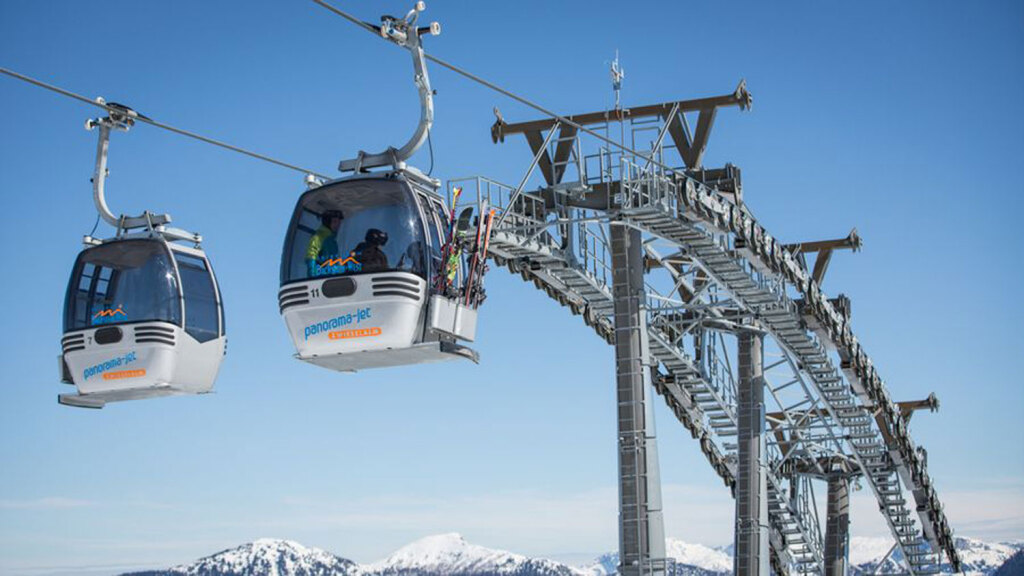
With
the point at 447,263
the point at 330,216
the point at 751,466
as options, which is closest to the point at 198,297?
the point at 330,216

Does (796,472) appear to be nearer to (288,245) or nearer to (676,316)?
(676,316)

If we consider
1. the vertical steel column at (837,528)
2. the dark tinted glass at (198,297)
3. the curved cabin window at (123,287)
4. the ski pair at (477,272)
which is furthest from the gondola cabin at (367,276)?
the vertical steel column at (837,528)

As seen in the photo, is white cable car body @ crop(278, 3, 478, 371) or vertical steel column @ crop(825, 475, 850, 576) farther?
vertical steel column @ crop(825, 475, 850, 576)

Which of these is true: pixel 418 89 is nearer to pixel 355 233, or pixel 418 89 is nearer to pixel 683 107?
pixel 355 233

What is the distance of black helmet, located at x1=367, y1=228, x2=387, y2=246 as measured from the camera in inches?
722

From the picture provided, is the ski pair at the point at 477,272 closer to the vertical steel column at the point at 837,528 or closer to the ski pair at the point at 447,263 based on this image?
the ski pair at the point at 447,263

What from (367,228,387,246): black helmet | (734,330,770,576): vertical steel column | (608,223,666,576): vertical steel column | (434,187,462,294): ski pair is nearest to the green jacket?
(367,228,387,246): black helmet

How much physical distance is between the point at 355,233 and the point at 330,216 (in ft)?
1.48

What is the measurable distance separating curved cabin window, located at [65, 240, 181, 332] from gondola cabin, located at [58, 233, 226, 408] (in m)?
0.01

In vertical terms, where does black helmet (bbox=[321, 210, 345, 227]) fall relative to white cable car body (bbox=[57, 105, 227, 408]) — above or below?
above

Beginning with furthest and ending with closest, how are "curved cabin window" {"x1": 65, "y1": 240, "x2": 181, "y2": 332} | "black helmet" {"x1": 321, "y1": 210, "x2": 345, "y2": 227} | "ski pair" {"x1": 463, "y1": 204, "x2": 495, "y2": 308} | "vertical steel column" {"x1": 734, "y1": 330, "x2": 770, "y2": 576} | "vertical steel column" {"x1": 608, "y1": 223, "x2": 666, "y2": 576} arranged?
"vertical steel column" {"x1": 734, "y1": 330, "x2": 770, "y2": 576}
"vertical steel column" {"x1": 608, "y1": 223, "x2": 666, "y2": 576}
"ski pair" {"x1": 463, "y1": 204, "x2": 495, "y2": 308}
"black helmet" {"x1": 321, "y1": 210, "x2": 345, "y2": 227}
"curved cabin window" {"x1": 65, "y1": 240, "x2": 181, "y2": 332}

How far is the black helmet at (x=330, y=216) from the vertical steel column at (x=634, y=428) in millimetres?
12196

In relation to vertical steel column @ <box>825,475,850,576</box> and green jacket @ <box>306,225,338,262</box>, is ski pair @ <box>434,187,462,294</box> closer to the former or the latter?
green jacket @ <box>306,225,338,262</box>

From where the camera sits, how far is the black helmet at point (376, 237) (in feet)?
60.2
